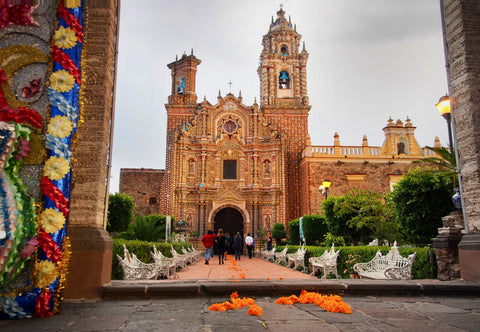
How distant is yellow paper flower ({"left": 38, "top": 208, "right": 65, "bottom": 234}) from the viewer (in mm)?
3430

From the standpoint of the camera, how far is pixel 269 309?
3621 millimetres

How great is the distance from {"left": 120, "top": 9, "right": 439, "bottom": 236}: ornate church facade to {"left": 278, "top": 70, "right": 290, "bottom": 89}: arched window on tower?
7 cm

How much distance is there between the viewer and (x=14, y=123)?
3342 mm

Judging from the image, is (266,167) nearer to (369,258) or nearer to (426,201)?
(369,258)

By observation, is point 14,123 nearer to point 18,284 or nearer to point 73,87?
point 73,87

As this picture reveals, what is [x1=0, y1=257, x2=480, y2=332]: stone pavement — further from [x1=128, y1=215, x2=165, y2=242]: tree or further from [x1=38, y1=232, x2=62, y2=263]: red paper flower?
[x1=128, y1=215, x2=165, y2=242]: tree

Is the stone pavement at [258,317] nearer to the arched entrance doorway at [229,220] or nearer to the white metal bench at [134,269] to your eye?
the white metal bench at [134,269]

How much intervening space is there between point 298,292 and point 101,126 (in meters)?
3.05

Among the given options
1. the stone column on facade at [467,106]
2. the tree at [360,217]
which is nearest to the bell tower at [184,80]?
the tree at [360,217]

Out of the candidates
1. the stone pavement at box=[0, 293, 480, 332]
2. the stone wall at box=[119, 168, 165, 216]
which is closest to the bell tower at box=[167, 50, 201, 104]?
the stone wall at box=[119, 168, 165, 216]

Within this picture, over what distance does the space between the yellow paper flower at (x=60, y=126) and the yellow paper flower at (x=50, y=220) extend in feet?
2.36

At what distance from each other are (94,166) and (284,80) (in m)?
22.8

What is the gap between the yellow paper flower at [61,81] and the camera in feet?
12.1

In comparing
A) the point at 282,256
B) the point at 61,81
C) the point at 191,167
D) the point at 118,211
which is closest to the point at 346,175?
the point at 191,167
